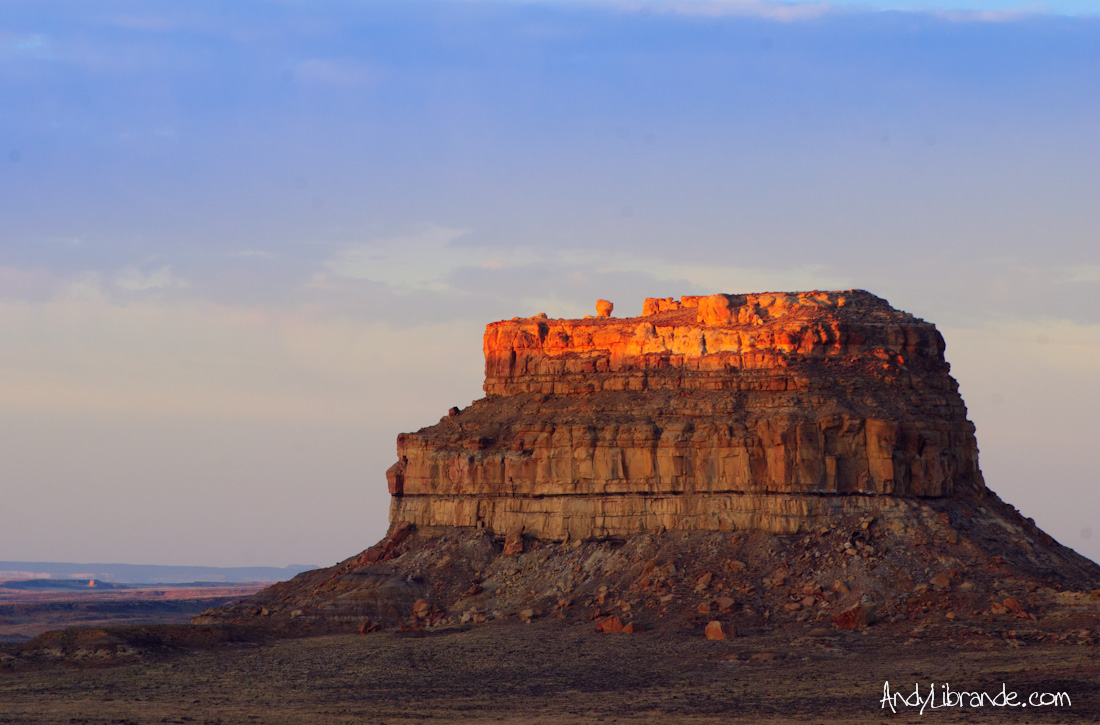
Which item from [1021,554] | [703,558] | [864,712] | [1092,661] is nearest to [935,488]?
[1021,554]

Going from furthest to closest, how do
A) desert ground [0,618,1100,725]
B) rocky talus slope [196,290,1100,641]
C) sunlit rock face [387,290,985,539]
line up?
sunlit rock face [387,290,985,539] → rocky talus slope [196,290,1100,641] → desert ground [0,618,1100,725]

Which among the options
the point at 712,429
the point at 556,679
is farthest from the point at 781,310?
the point at 556,679

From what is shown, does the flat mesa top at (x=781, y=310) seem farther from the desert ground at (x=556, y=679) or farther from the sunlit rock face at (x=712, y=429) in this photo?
the desert ground at (x=556, y=679)

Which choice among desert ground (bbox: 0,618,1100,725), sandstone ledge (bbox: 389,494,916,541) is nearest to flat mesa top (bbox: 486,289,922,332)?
sandstone ledge (bbox: 389,494,916,541)

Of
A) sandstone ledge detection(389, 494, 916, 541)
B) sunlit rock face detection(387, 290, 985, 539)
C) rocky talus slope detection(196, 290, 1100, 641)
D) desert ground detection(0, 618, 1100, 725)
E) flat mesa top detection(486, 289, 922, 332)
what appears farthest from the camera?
flat mesa top detection(486, 289, 922, 332)

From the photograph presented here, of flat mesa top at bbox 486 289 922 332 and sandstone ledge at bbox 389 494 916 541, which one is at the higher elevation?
flat mesa top at bbox 486 289 922 332

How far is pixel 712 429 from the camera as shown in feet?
205

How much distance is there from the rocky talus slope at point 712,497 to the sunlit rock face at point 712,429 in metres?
0.09

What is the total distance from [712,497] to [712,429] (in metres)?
2.65

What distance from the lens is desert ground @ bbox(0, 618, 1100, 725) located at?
43.3 metres

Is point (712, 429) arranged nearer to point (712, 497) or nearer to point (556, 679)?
point (712, 497)

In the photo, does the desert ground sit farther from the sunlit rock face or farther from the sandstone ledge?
the sunlit rock face

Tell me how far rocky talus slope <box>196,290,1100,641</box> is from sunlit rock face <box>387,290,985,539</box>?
0.09 metres

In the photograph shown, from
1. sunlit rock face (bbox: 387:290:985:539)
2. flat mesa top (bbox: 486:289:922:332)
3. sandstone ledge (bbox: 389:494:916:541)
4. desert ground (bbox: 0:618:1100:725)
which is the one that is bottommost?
desert ground (bbox: 0:618:1100:725)
